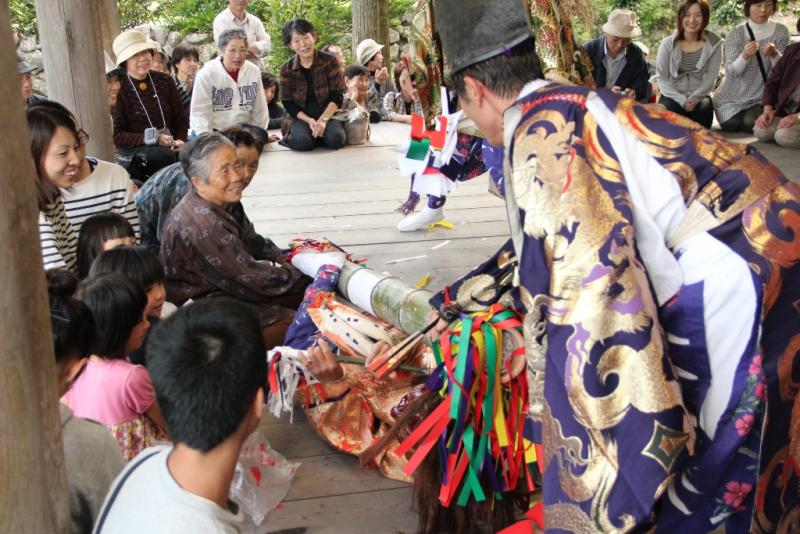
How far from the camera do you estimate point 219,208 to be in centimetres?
312

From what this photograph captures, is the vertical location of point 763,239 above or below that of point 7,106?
below

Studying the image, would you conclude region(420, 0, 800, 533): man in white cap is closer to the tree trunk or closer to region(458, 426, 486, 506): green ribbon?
region(458, 426, 486, 506): green ribbon

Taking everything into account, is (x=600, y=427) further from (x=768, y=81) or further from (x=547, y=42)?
(x=768, y=81)

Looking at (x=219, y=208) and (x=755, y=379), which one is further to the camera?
(x=219, y=208)

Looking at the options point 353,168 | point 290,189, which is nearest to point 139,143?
point 290,189

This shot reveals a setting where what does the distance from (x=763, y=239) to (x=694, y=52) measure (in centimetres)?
604

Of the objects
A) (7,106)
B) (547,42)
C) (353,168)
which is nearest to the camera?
(7,106)

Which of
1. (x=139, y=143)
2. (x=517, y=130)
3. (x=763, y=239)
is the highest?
(x=517, y=130)

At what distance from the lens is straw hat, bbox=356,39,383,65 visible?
8.46 metres

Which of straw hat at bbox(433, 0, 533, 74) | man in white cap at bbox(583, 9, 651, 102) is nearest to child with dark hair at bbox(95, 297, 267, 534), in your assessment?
straw hat at bbox(433, 0, 533, 74)

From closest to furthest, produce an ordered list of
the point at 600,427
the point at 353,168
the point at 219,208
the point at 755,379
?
the point at 600,427 → the point at 755,379 → the point at 219,208 → the point at 353,168

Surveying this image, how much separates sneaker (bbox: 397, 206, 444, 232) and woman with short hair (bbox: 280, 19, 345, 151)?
8.59ft

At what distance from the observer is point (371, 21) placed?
9.01 m

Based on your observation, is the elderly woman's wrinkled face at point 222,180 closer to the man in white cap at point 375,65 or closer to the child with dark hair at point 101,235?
the child with dark hair at point 101,235
